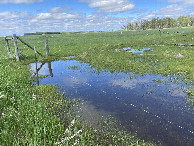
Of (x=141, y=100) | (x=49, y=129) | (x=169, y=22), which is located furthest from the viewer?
(x=169, y=22)

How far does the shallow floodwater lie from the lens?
6.38 metres

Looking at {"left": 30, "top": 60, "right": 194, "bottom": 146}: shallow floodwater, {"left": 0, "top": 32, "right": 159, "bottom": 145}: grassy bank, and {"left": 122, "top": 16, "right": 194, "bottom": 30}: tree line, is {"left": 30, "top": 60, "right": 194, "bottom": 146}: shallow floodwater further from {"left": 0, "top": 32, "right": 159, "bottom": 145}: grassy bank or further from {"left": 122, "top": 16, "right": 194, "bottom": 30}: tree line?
{"left": 122, "top": 16, "right": 194, "bottom": 30}: tree line

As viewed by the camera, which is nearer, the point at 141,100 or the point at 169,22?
the point at 141,100

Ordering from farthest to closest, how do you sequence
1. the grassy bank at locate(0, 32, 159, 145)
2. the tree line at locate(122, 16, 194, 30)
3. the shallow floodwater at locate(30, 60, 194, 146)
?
the tree line at locate(122, 16, 194, 30), the shallow floodwater at locate(30, 60, 194, 146), the grassy bank at locate(0, 32, 159, 145)

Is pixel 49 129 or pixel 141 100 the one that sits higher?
pixel 49 129

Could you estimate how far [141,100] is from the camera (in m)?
9.27

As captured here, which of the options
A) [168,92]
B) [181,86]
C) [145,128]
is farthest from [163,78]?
[145,128]

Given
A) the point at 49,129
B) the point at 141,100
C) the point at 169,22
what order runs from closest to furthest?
the point at 49,129 → the point at 141,100 → the point at 169,22

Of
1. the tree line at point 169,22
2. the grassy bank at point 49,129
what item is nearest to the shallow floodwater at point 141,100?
the grassy bank at point 49,129

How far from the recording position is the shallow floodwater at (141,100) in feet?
20.9

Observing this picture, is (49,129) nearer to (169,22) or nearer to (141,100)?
(141,100)

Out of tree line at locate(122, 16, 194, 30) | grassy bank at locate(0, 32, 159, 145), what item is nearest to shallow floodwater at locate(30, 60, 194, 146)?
grassy bank at locate(0, 32, 159, 145)

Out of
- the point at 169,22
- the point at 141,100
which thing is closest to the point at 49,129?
the point at 141,100

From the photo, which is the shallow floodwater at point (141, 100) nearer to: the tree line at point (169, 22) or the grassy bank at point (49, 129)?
the grassy bank at point (49, 129)
